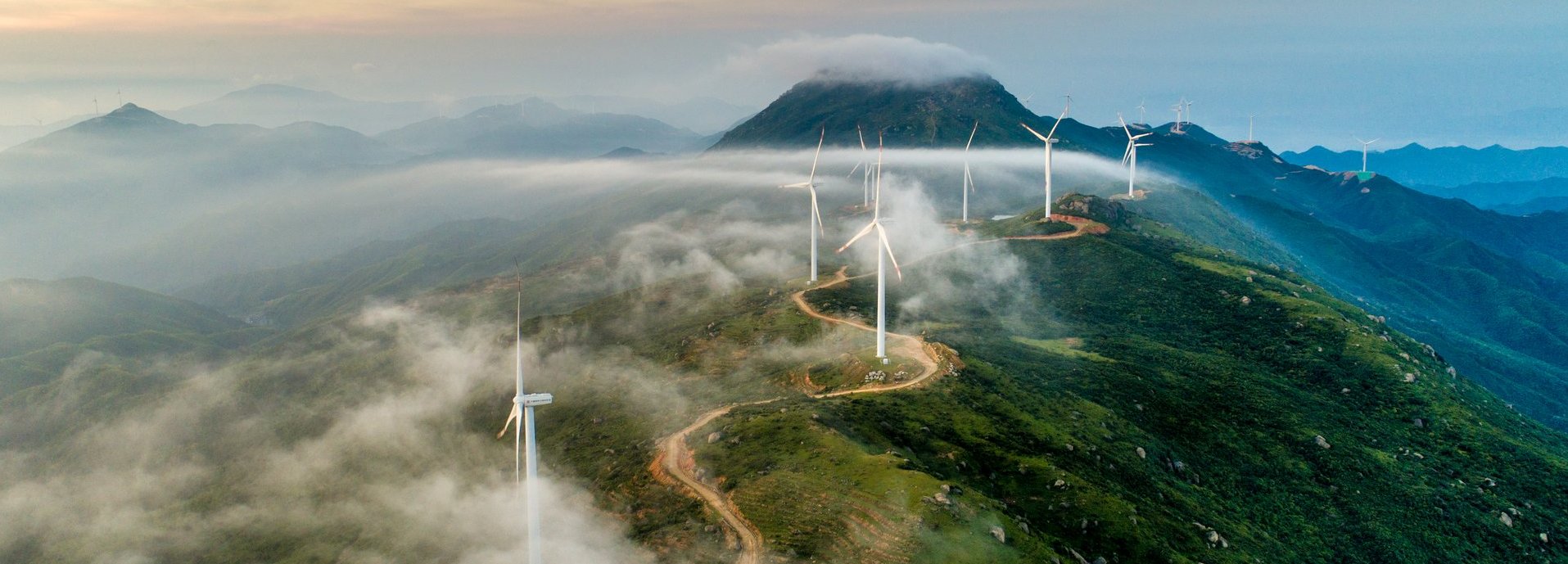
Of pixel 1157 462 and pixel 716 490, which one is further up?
pixel 716 490

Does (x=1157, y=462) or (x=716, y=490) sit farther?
(x=1157, y=462)

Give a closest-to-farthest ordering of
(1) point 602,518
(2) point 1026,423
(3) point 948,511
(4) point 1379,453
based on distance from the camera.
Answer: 1. (3) point 948,511
2. (1) point 602,518
3. (2) point 1026,423
4. (4) point 1379,453

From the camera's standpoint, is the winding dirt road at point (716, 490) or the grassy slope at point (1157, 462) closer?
the winding dirt road at point (716, 490)

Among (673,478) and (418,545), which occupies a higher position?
(673,478)

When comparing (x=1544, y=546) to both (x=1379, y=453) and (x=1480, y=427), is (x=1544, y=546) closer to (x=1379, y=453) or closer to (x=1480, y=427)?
(x=1379, y=453)

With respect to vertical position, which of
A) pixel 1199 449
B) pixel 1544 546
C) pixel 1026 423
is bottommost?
pixel 1544 546

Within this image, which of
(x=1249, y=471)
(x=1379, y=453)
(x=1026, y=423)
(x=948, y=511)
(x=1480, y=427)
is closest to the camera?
(x=948, y=511)

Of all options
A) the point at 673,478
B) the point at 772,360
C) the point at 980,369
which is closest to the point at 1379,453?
the point at 980,369

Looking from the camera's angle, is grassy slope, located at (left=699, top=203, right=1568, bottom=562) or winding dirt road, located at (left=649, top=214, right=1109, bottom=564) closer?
winding dirt road, located at (left=649, top=214, right=1109, bottom=564)

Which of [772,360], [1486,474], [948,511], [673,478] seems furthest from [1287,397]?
[673,478]

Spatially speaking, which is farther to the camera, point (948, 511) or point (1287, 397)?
point (1287, 397)

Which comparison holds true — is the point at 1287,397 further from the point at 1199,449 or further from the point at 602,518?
the point at 602,518
